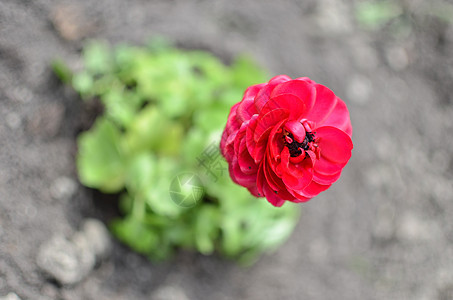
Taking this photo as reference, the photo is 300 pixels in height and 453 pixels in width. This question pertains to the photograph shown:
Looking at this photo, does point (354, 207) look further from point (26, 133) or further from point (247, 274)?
point (26, 133)

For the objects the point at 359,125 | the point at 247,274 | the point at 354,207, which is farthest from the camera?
the point at 359,125

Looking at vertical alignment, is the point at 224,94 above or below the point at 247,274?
above

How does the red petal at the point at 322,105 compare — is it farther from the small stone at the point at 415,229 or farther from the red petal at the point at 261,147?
the small stone at the point at 415,229

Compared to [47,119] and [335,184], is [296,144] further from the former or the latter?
[335,184]

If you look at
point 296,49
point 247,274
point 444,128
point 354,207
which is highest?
point 296,49

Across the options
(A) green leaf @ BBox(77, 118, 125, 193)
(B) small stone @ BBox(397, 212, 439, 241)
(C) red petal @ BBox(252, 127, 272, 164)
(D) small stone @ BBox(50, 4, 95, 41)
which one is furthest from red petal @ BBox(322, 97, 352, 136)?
(B) small stone @ BBox(397, 212, 439, 241)

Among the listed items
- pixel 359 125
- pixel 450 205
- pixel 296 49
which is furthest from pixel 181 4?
pixel 450 205

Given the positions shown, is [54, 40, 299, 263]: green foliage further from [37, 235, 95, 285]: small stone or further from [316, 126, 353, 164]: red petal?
[316, 126, 353, 164]: red petal

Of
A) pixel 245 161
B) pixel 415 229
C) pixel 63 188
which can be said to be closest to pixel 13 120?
pixel 63 188

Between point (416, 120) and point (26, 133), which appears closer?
point (26, 133)
